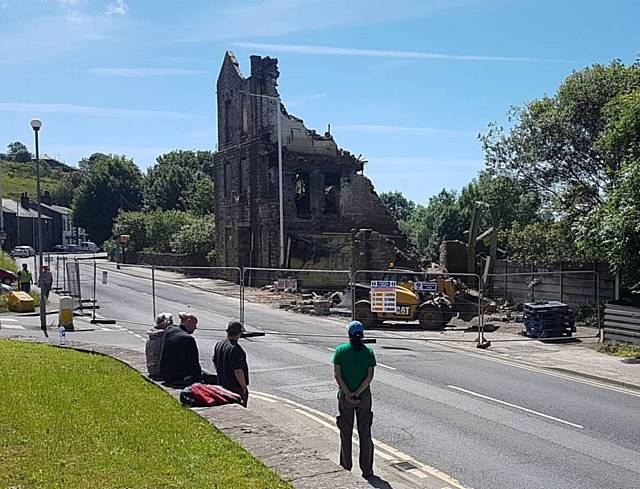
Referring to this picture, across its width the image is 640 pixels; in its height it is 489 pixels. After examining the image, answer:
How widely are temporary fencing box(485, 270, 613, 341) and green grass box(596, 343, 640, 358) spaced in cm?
163

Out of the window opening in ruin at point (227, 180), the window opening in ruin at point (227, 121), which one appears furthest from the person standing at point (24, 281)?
the window opening in ruin at point (227, 121)

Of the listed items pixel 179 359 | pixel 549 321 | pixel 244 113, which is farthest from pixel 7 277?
pixel 179 359

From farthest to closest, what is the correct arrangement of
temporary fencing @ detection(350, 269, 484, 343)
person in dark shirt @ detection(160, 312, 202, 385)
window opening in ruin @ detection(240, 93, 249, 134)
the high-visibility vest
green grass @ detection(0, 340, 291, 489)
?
window opening in ruin @ detection(240, 93, 249, 134) < the high-visibility vest < temporary fencing @ detection(350, 269, 484, 343) < person in dark shirt @ detection(160, 312, 202, 385) < green grass @ detection(0, 340, 291, 489)

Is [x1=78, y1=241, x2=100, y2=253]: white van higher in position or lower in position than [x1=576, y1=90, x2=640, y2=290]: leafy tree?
lower

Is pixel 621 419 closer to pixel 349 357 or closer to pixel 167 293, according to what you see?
pixel 349 357

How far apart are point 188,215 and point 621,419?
68.9 m

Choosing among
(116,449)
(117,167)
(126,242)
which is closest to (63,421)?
(116,449)

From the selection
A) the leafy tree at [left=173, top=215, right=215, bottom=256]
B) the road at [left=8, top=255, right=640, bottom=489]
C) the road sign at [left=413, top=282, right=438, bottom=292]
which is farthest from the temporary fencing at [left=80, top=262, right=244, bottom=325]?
the road sign at [left=413, top=282, right=438, bottom=292]

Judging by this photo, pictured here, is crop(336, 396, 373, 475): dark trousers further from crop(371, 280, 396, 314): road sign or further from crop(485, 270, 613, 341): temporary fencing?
crop(371, 280, 396, 314): road sign

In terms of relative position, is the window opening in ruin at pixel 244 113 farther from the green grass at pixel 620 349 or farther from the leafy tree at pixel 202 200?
the leafy tree at pixel 202 200

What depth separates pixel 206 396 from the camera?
9031 mm

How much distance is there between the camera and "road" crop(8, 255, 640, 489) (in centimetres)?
898

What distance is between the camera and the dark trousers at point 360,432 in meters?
8.41

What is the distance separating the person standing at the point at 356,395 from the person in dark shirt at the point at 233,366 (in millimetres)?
1720
